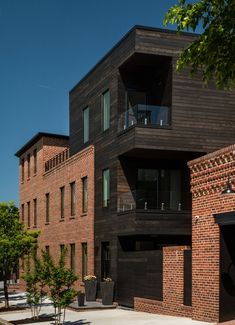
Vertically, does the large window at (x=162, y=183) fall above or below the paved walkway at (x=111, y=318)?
above

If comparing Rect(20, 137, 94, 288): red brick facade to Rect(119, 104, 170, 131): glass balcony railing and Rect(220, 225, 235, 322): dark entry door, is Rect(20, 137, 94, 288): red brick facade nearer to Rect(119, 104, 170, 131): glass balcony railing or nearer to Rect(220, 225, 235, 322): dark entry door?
Rect(119, 104, 170, 131): glass balcony railing

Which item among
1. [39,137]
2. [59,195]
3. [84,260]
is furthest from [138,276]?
[39,137]

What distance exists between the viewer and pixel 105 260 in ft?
102

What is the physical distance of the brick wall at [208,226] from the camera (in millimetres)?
19703

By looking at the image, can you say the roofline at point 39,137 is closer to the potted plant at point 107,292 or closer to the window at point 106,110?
the window at point 106,110

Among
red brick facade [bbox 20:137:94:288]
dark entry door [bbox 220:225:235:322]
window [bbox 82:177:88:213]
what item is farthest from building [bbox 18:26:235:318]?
dark entry door [bbox 220:225:235:322]

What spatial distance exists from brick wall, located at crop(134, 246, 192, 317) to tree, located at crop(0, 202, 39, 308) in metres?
8.14

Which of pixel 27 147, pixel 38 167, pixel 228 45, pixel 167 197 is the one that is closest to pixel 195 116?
pixel 167 197

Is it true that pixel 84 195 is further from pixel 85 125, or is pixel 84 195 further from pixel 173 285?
pixel 173 285

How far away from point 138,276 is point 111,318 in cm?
324

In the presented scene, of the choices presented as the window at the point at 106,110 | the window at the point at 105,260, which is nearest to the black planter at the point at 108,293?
the window at the point at 105,260

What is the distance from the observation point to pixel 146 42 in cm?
2770

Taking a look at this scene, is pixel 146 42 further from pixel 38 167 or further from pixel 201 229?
pixel 38 167

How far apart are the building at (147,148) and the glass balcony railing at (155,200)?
0.04 metres
